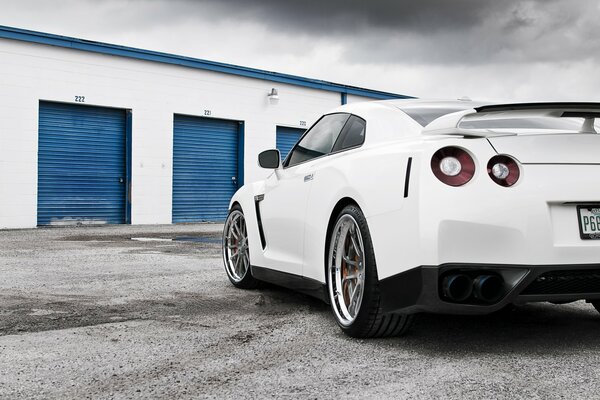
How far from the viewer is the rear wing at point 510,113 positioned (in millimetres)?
3684

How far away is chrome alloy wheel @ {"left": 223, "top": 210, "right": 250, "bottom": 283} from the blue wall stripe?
1269 cm

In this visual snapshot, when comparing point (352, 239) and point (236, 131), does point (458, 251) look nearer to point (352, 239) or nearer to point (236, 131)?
point (352, 239)

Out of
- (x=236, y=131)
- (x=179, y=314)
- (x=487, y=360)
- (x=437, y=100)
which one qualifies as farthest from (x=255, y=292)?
(x=236, y=131)

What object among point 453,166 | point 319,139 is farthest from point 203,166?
point 453,166

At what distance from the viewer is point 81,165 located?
18.7 metres

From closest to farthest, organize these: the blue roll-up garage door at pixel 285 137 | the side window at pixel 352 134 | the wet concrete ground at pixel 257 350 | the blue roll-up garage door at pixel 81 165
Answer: the wet concrete ground at pixel 257 350
the side window at pixel 352 134
the blue roll-up garage door at pixel 81 165
the blue roll-up garage door at pixel 285 137

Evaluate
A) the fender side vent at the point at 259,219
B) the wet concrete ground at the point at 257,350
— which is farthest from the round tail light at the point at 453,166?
the fender side vent at the point at 259,219

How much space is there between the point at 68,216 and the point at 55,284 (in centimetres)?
1230

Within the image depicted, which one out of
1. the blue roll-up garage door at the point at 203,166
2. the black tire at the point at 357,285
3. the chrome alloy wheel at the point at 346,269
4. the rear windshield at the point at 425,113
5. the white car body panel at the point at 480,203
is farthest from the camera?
the blue roll-up garage door at the point at 203,166

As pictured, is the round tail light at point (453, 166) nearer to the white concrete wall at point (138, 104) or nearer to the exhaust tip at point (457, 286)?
the exhaust tip at point (457, 286)

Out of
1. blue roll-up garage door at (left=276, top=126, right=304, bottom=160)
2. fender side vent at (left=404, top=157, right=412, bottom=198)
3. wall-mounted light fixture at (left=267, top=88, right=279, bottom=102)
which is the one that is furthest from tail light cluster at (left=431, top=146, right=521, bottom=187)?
blue roll-up garage door at (left=276, top=126, right=304, bottom=160)

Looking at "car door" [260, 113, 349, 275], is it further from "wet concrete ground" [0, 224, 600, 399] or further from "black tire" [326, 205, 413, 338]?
"black tire" [326, 205, 413, 338]

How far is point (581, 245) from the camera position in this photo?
3.57 m

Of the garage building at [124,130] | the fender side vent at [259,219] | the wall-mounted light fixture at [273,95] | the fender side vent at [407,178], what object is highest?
the wall-mounted light fixture at [273,95]
